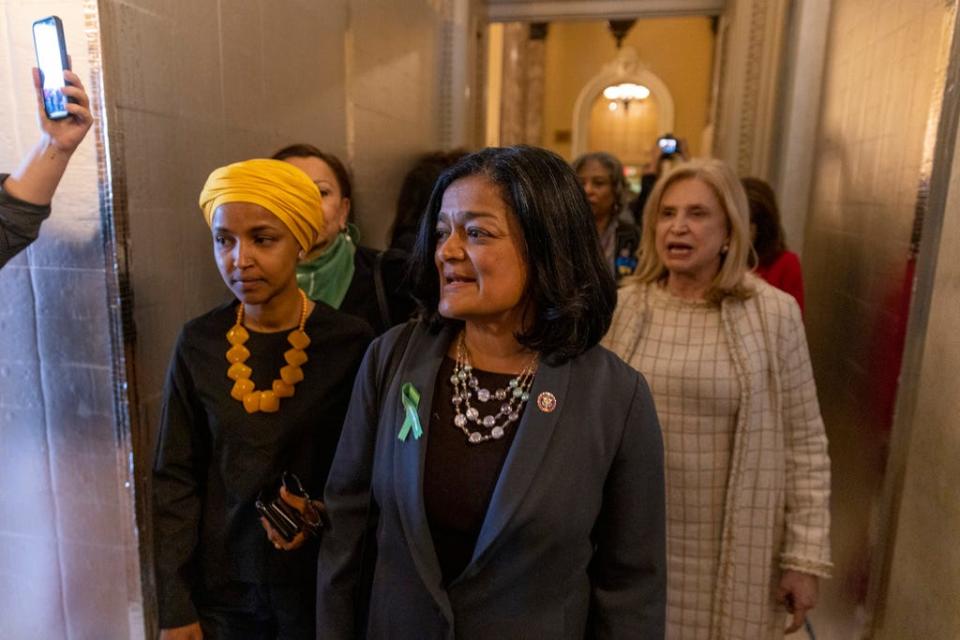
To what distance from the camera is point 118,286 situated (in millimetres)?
1555

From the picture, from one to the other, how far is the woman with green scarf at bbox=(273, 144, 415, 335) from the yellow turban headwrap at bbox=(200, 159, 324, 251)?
1.65 ft

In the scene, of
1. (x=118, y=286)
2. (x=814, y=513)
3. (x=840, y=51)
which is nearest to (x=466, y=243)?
(x=118, y=286)

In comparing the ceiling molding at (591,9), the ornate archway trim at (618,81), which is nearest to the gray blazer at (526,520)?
the ceiling molding at (591,9)

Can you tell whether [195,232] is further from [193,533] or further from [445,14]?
[445,14]

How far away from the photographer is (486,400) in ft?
3.46

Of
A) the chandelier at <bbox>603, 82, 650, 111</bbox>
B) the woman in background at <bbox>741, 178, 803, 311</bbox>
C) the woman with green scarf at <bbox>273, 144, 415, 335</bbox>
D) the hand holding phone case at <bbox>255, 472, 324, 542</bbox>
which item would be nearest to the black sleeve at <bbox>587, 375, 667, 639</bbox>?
the hand holding phone case at <bbox>255, 472, 324, 542</bbox>

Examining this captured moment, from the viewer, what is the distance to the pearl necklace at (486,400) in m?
1.03

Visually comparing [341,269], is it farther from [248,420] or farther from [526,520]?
[526,520]

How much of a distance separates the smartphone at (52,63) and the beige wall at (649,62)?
9.91 metres

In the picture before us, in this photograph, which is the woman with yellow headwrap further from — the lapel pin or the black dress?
the lapel pin

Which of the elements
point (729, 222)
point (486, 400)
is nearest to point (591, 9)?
point (729, 222)

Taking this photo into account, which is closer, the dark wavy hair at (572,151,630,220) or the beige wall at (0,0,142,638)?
the beige wall at (0,0,142,638)

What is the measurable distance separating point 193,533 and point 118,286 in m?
0.63

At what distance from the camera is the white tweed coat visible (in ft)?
4.99
